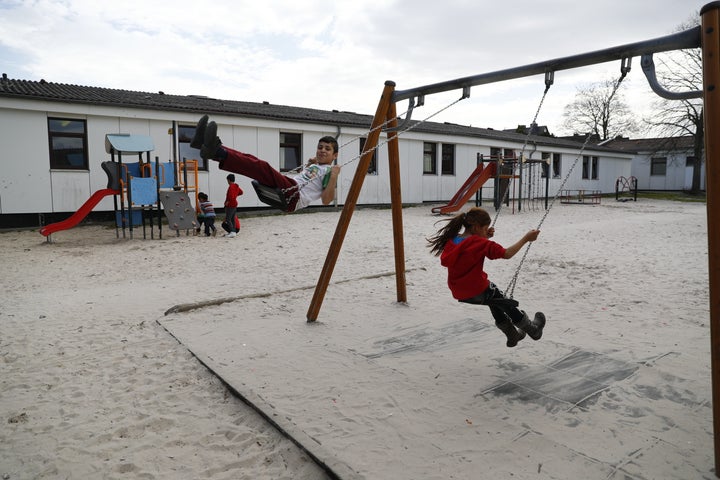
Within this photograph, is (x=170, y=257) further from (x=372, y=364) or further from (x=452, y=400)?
(x=452, y=400)

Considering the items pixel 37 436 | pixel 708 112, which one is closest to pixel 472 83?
pixel 708 112

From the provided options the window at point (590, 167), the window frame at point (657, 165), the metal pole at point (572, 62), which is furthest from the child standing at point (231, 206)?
the window frame at point (657, 165)

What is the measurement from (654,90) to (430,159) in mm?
20675

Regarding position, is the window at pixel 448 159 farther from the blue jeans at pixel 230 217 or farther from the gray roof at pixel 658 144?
the gray roof at pixel 658 144

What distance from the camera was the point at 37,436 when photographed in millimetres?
3109

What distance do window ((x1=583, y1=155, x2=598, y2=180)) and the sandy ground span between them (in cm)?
2683

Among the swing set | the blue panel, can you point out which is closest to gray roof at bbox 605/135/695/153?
the blue panel

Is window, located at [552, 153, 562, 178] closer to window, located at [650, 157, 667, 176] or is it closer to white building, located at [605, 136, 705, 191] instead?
white building, located at [605, 136, 705, 191]

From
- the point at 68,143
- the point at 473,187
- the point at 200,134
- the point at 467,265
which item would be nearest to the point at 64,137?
the point at 68,143

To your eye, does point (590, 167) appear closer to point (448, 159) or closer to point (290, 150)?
point (448, 159)

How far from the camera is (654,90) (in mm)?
3223

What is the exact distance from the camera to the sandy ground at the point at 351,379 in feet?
9.21

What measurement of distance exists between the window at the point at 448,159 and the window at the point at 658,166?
24930 millimetres

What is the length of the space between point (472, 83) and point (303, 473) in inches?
151
